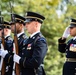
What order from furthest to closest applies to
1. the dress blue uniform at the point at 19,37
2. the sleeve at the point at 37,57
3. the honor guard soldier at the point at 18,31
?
the honor guard soldier at the point at 18,31 → the dress blue uniform at the point at 19,37 → the sleeve at the point at 37,57

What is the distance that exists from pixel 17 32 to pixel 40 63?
41.1 inches

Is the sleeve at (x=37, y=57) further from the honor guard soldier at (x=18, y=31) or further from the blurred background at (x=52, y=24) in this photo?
the blurred background at (x=52, y=24)

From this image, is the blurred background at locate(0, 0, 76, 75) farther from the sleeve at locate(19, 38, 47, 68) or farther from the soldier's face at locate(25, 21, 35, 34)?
the sleeve at locate(19, 38, 47, 68)

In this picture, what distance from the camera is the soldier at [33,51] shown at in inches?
252

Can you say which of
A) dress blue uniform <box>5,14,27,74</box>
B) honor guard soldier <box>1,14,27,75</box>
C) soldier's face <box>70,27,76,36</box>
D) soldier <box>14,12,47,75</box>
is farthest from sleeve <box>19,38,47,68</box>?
soldier's face <box>70,27,76,36</box>

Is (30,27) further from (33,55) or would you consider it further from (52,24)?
(52,24)

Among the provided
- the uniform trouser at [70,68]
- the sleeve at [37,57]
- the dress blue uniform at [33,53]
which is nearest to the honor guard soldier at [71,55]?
the uniform trouser at [70,68]

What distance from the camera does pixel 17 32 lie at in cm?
730

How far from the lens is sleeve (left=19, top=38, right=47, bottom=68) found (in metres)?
6.39

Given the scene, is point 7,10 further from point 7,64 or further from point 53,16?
point 7,64

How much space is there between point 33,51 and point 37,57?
147 mm

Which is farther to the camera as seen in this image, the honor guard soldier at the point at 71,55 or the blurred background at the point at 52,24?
the blurred background at the point at 52,24

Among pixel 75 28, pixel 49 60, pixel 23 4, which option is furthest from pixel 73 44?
pixel 49 60

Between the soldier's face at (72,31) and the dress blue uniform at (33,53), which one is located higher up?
the soldier's face at (72,31)
